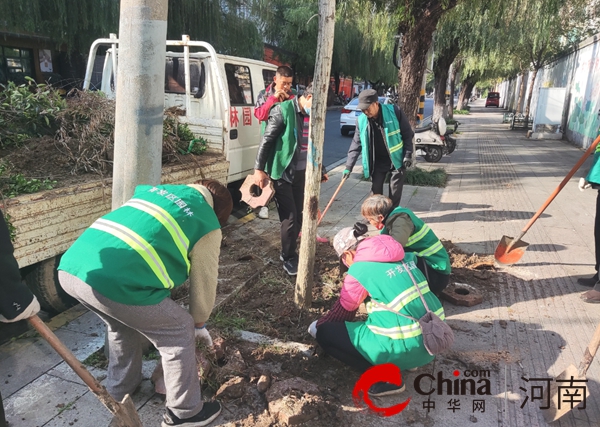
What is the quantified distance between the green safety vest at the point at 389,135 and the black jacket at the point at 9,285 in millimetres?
3873

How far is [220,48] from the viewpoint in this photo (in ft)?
49.9

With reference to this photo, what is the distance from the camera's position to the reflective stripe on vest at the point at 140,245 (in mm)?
1979

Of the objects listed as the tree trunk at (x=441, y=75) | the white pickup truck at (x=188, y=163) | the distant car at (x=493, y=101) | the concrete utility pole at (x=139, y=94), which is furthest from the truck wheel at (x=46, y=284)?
the distant car at (x=493, y=101)

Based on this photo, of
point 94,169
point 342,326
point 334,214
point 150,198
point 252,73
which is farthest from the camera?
point 334,214

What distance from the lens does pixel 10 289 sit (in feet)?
6.13

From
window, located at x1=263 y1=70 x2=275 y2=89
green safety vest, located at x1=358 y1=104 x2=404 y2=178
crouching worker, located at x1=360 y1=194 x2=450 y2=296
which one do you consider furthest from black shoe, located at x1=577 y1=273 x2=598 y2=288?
window, located at x1=263 y1=70 x2=275 y2=89

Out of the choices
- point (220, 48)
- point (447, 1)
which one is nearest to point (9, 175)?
point (447, 1)

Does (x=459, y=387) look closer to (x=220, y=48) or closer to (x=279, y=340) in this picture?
(x=279, y=340)

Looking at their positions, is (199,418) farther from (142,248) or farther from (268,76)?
(268,76)

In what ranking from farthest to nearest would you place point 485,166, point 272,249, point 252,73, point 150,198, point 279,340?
1. point 485,166
2. point 252,73
3. point 272,249
4. point 279,340
5. point 150,198

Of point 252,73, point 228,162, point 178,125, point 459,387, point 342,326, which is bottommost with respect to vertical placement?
point 459,387

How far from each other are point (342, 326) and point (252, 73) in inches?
174

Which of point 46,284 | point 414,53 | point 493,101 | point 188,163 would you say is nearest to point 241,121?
point 188,163

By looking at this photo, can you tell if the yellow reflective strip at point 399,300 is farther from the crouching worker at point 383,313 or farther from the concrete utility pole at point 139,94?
the concrete utility pole at point 139,94
